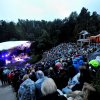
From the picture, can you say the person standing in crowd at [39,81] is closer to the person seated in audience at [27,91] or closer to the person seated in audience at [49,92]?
the person seated in audience at [27,91]

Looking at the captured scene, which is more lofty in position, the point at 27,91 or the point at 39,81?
the point at 39,81

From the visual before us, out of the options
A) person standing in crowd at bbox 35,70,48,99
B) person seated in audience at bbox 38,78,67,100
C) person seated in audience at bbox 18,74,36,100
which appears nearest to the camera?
person seated in audience at bbox 38,78,67,100

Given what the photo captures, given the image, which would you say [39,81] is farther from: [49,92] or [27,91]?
[49,92]

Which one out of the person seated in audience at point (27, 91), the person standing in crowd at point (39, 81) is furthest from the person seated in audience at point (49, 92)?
the person seated in audience at point (27, 91)

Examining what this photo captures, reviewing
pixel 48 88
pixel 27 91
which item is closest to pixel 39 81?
pixel 27 91

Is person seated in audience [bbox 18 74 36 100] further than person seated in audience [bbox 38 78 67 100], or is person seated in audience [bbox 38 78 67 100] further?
person seated in audience [bbox 18 74 36 100]

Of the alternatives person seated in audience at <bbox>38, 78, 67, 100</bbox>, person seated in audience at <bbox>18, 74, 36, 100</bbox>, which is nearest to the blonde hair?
person seated in audience at <bbox>38, 78, 67, 100</bbox>

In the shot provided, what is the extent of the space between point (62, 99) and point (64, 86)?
5.52 meters

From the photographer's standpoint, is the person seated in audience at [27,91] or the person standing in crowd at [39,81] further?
the person seated in audience at [27,91]

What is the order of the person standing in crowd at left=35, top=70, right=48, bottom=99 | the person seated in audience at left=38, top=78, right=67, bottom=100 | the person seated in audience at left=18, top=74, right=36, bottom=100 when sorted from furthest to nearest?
the person seated in audience at left=18, top=74, right=36, bottom=100 < the person standing in crowd at left=35, top=70, right=48, bottom=99 < the person seated in audience at left=38, top=78, right=67, bottom=100

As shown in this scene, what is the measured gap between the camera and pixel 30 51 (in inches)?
3939

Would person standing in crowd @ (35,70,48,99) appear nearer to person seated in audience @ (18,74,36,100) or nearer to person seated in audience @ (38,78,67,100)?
person seated in audience @ (18,74,36,100)

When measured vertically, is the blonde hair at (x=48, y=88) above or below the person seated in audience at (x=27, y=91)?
above

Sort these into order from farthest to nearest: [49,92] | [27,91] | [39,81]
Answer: [27,91]
[39,81]
[49,92]
